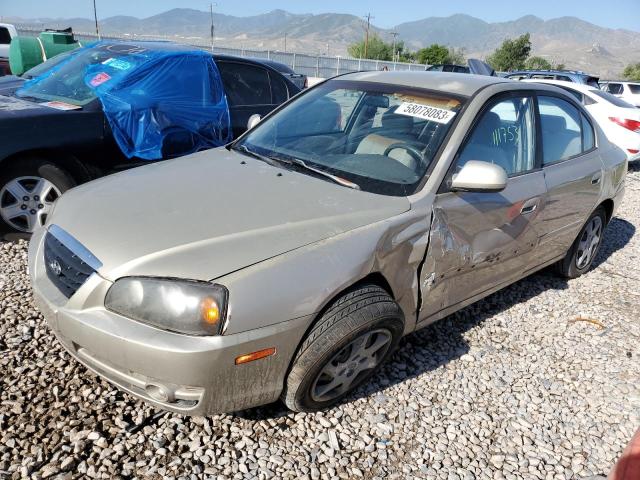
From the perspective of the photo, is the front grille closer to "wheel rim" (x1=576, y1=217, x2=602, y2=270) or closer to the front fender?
the front fender

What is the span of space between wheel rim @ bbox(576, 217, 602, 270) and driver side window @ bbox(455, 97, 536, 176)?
4.50ft

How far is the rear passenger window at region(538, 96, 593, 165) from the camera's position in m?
3.47

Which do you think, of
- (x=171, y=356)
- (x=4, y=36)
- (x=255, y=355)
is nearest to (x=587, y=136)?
(x=255, y=355)

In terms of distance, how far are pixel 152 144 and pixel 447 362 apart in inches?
129

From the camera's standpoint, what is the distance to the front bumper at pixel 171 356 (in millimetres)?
1885

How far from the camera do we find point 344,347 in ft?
7.48

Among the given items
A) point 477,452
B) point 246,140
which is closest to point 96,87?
point 246,140

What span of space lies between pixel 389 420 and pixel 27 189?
3.36 metres

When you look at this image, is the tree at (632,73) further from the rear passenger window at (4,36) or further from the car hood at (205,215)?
the car hood at (205,215)

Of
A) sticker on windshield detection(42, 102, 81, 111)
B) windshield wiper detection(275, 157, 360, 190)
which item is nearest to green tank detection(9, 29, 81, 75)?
sticker on windshield detection(42, 102, 81, 111)

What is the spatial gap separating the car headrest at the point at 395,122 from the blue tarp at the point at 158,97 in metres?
2.48

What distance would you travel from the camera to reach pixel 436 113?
2.90 meters

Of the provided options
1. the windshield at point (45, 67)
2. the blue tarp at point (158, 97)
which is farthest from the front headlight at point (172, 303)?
the windshield at point (45, 67)

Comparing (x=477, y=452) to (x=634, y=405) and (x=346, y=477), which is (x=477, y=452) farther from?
(x=634, y=405)
